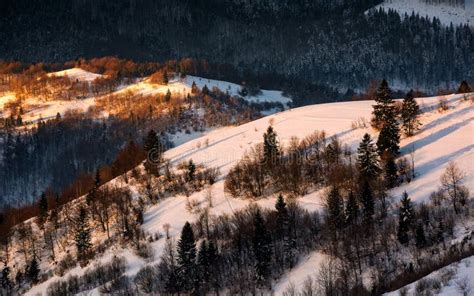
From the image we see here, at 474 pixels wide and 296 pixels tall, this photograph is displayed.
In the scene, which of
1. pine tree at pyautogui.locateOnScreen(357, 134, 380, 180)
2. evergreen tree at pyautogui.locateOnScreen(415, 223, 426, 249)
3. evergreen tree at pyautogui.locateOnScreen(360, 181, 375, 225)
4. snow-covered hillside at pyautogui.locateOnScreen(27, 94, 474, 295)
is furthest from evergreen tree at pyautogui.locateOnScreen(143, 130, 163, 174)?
evergreen tree at pyautogui.locateOnScreen(415, 223, 426, 249)

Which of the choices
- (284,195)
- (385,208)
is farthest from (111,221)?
(385,208)

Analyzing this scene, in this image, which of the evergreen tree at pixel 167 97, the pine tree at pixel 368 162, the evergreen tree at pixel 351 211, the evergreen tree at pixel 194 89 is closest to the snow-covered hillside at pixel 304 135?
the pine tree at pixel 368 162

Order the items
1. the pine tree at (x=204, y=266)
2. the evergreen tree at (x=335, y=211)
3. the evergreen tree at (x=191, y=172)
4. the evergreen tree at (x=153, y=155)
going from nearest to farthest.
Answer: the evergreen tree at (x=335, y=211) → the pine tree at (x=204, y=266) → the evergreen tree at (x=191, y=172) → the evergreen tree at (x=153, y=155)

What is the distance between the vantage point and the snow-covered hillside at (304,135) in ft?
186

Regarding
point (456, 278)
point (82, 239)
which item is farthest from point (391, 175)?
point (82, 239)

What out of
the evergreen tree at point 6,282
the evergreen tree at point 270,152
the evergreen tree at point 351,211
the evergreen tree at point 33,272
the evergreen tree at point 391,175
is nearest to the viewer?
the evergreen tree at point 351,211

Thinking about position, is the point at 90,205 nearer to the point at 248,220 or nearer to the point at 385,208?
the point at 248,220

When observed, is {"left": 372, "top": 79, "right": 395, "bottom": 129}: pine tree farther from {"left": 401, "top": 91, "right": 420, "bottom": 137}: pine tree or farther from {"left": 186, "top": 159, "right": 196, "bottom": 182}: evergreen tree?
{"left": 186, "top": 159, "right": 196, "bottom": 182}: evergreen tree

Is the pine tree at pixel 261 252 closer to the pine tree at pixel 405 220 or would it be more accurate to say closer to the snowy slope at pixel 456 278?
the pine tree at pixel 405 220

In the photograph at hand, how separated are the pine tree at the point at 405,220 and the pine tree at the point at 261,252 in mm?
13980

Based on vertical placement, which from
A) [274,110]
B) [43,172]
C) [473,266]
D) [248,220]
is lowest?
[43,172]

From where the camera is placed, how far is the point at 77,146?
173 metres

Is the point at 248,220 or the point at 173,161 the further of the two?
the point at 173,161

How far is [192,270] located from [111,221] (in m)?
22.3
